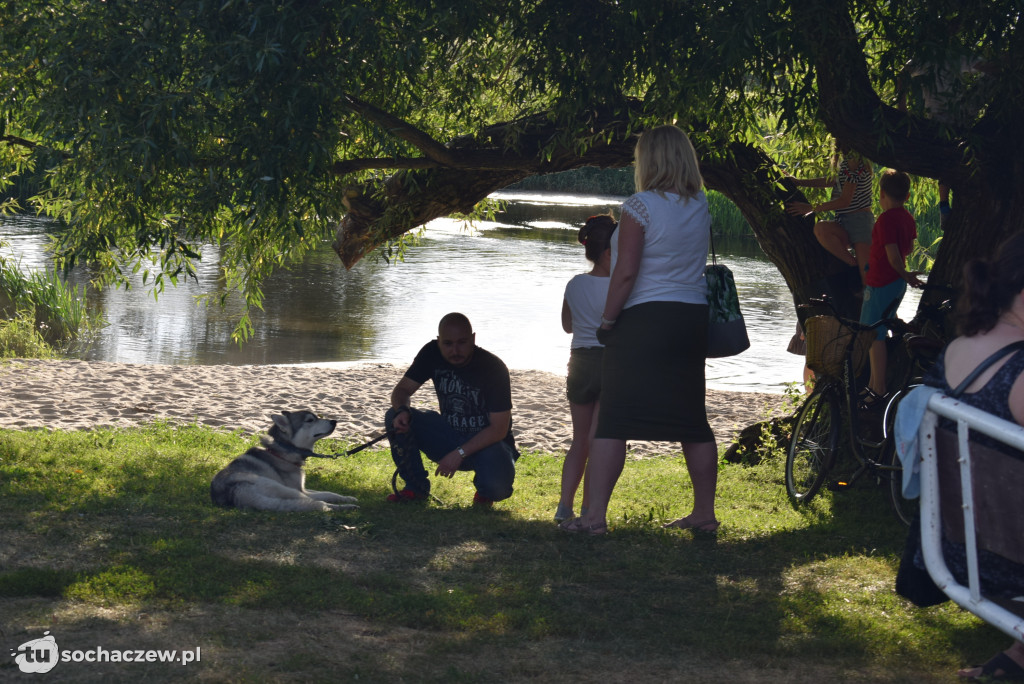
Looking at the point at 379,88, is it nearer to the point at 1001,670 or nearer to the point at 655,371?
the point at 655,371

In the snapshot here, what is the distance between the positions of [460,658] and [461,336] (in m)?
2.42

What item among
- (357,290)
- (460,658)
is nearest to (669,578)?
(460,658)

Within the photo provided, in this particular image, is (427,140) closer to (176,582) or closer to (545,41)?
(545,41)

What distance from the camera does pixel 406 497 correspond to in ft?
19.7

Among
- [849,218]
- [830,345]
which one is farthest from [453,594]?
[849,218]

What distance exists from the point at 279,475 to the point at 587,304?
1.99 metres

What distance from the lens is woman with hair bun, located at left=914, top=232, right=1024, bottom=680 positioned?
10.0ft

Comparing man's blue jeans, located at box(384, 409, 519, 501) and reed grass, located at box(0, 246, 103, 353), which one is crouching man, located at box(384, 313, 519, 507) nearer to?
man's blue jeans, located at box(384, 409, 519, 501)

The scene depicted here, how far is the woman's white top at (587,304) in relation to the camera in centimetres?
529

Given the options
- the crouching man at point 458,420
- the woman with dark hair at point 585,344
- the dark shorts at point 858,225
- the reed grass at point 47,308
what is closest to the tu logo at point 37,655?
the crouching man at point 458,420

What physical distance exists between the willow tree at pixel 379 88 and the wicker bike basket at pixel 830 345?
106cm

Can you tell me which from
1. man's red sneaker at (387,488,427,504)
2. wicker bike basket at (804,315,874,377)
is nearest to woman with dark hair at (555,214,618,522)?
man's red sneaker at (387,488,427,504)

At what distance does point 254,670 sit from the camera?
324 cm

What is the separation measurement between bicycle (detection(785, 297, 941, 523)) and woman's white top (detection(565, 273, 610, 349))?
1485 millimetres
